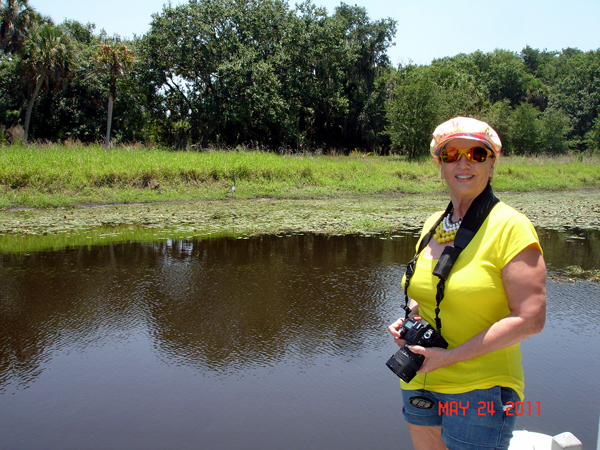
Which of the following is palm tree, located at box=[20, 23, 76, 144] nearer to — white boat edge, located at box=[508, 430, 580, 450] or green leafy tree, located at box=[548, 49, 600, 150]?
white boat edge, located at box=[508, 430, 580, 450]

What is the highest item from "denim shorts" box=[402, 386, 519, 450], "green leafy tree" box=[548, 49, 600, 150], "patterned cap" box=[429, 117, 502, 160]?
"green leafy tree" box=[548, 49, 600, 150]

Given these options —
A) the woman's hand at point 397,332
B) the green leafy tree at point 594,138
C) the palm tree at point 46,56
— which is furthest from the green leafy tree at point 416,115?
the woman's hand at point 397,332

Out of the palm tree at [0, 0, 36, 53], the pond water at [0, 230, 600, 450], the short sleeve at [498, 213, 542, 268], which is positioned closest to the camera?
the short sleeve at [498, 213, 542, 268]

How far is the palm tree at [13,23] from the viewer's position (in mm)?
28875

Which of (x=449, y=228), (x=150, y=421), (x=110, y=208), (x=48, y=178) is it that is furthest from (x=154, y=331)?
(x=48, y=178)

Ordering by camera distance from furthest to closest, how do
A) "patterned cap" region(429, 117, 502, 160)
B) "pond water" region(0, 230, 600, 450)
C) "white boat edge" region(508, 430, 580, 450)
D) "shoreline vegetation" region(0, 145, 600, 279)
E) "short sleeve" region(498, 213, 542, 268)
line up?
1. "shoreline vegetation" region(0, 145, 600, 279)
2. "pond water" region(0, 230, 600, 450)
3. "white boat edge" region(508, 430, 580, 450)
4. "patterned cap" region(429, 117, 502, 160)
5. "short sleeve" region(498, 213, 542, 268)

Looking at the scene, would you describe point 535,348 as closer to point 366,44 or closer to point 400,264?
point 400,264

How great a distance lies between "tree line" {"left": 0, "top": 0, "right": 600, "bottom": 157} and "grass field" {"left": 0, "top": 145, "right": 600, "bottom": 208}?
7764 millimetres

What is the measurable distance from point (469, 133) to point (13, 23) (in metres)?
33.5

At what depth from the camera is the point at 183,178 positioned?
61.7 ft

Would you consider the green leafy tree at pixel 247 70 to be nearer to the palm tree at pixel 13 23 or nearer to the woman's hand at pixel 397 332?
the palm tree at pixel 13 23

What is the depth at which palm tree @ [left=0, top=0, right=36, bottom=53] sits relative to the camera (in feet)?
94.7

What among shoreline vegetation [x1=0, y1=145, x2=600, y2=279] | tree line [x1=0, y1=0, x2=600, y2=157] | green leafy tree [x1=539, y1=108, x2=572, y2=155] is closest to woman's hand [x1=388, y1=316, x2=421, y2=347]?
shoreline vegetation [x1=0, y1=145, x2=600, y2=279]

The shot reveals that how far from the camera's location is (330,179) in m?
21.5
